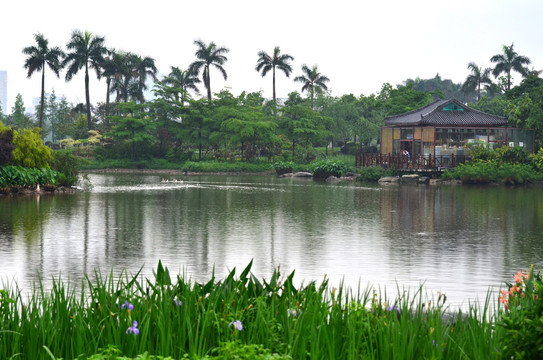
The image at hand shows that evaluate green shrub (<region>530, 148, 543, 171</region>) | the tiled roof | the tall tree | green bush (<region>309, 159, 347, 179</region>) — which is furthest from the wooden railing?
the tall tree

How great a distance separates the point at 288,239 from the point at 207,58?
59.2 m

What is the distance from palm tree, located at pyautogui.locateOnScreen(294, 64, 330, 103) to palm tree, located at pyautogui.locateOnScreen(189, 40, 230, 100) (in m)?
10.4

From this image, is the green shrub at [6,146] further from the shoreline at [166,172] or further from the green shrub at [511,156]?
the shoreline at [166,172]

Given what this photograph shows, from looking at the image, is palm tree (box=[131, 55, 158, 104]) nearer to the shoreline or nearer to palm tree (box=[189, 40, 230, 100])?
palm tree (box=[189, 40, 230, 100])

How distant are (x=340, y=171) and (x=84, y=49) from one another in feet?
117

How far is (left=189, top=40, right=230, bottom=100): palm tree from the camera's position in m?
71.3

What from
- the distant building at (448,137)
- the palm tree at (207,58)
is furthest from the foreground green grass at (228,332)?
the palm tree at (207,58)

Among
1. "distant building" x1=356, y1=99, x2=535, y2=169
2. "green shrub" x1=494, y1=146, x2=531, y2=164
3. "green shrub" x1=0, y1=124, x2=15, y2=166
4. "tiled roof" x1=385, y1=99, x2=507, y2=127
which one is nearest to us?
"green shrub" x1=0, y1=124, x2=15, y2=166

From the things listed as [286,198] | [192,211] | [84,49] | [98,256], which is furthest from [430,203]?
[84,49]

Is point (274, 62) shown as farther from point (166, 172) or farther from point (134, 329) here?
point (134, 329)

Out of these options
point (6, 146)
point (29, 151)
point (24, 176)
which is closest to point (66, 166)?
point (29, 151)

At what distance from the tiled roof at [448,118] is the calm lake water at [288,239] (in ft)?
67.8

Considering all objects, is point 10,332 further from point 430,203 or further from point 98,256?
point 430,203

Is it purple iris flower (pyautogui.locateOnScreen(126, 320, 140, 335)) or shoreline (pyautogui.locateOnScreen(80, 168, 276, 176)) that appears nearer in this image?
purple iris flower (pyautogui.locateOnScreen(126, 320, 140, 335))
